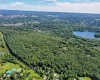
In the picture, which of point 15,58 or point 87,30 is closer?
point 15,58

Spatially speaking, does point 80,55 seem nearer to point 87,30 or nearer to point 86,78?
point 86,78

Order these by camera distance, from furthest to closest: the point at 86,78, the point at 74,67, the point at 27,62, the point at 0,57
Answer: the point at 0,57 < the point at 27,62 < the point at 74,67 < the point at 86,78

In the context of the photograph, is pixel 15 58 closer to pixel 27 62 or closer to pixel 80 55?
pixel 27 62

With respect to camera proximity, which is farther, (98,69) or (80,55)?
(80,55)

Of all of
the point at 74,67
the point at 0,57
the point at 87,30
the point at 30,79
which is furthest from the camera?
the point at 87,30

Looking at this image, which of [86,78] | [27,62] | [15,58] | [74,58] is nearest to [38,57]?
[27,62]

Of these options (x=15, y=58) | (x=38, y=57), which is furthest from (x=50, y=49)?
(x=15, y=58)

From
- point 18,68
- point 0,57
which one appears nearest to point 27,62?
point 18,68

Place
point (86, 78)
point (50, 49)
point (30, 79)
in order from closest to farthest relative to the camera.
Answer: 1. point (30, 79)
2. point (86, 78)
3. point (50, 49)

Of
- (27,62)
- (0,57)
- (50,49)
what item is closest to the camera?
(27,62)
